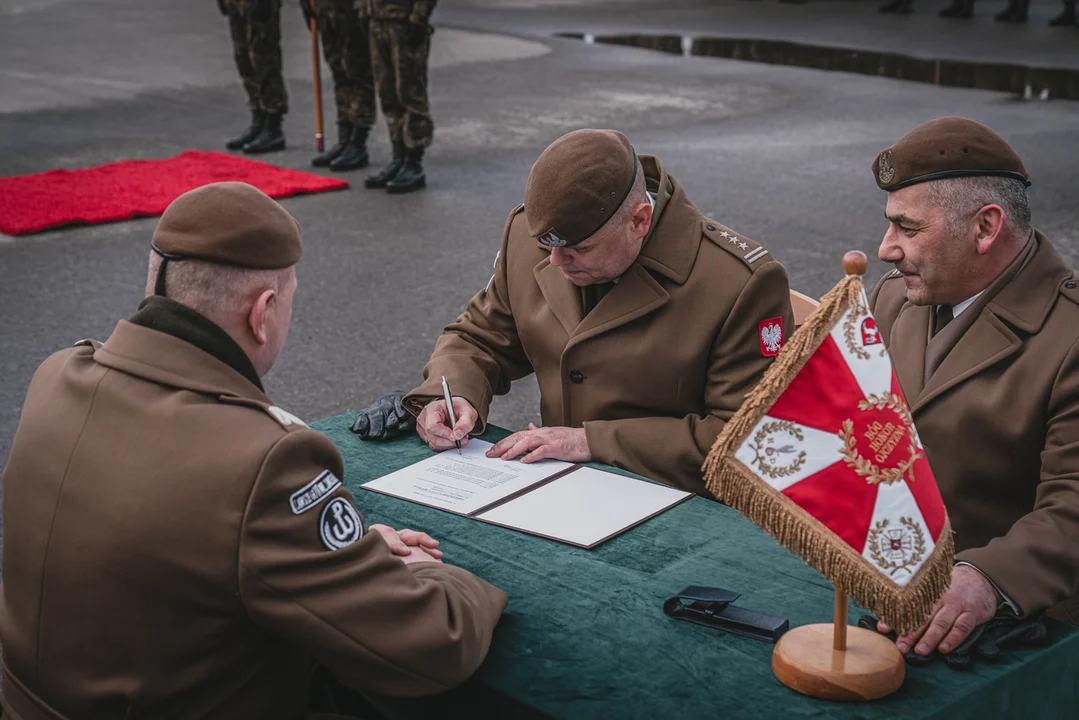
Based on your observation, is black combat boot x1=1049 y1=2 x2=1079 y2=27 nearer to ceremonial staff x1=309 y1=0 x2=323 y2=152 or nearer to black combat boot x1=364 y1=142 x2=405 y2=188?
ceremonial staff x1=309 y1=0 x2=323 y2=152

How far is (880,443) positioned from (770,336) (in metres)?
1.08

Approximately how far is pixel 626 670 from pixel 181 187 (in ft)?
22.6

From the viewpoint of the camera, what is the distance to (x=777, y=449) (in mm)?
1798

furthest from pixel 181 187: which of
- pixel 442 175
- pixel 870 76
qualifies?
pixel 870 76

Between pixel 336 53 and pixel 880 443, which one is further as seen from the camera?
pixel 336 53

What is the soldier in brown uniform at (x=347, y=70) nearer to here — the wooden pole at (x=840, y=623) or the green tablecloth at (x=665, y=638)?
the green tablecloth at (x=665, y=638)

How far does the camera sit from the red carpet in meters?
7.68

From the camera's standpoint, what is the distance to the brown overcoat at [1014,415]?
90.2 inches

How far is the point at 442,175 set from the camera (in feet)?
28.9

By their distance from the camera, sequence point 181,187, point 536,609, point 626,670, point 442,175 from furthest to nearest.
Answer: point 442,175 → point 181,187 → point 536,609 → point 626,670

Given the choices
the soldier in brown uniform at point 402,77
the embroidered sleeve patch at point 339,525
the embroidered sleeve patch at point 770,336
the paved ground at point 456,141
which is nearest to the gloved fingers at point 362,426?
the embroidered sleeve patch at point 770,336

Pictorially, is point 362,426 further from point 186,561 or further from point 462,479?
point 186,561

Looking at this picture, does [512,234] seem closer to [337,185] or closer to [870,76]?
[337,185]

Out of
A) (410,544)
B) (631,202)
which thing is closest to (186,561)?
(410,544)
